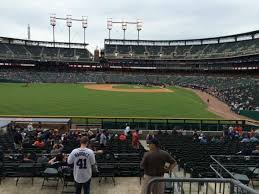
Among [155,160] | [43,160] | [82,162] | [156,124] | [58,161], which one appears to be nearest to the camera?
[155,160]

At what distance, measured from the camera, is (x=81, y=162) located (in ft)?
24.7

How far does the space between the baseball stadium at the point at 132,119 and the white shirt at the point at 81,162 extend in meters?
0.06

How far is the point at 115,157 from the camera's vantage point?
1320 cm

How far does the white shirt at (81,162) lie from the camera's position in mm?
7504

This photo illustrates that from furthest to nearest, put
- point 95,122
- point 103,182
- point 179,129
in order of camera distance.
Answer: point 95,122 < point 179,129 < point 103,182

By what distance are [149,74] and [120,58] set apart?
1658 centimetres

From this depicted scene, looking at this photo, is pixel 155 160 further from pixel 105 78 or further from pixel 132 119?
pixel 105 78

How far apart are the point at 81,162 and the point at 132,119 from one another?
1882 centimetres

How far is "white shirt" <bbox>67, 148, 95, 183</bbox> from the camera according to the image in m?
7.50

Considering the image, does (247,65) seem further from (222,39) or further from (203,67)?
(222,39)

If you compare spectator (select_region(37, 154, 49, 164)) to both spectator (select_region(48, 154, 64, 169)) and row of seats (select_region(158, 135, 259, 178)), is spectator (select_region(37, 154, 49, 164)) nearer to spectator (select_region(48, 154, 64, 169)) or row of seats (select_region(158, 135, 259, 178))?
spectator (select_region(48, 154, 64, 169))

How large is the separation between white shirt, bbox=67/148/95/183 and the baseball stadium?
55 millimetres

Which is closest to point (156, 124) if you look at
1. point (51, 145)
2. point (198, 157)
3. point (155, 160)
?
point (51, 145)

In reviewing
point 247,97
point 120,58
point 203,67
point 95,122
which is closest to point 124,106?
point 95,122
